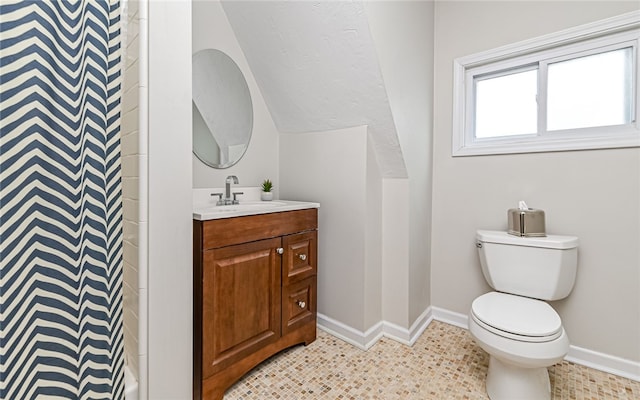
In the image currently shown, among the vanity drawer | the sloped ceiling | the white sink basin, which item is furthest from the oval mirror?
the vanity drawer

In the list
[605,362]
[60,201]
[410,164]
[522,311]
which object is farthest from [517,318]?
[60,201]

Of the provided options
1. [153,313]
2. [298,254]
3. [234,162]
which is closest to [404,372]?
[298,254]

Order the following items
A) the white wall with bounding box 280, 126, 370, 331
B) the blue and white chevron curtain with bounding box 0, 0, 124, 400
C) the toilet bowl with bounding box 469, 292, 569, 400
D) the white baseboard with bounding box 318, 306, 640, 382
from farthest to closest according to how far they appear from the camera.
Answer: the white wall with bounding box 280, 126, 370, 331 → the white baseboard with bounding box 318, 306, 640, 382 → the toilet bowl with bounding box 469, 292, 569, 400 → the blue and white chevron curtain with bounding box 0, 0, 124, 400

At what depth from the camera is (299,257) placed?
5.81 ft

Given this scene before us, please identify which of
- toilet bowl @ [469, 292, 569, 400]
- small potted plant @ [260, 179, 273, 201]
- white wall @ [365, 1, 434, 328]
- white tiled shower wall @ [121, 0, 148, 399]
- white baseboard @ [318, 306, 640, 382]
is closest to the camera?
white tiled shower wall @ [121, 0, 148, 399]

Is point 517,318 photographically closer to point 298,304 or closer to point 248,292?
point 298,304

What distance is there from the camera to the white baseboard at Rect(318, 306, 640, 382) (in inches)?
62.9

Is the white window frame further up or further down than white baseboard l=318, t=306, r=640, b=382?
further up

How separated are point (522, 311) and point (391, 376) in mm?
724

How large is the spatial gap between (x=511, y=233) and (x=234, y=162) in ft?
5.71

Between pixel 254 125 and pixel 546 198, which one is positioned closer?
pixel 546 198

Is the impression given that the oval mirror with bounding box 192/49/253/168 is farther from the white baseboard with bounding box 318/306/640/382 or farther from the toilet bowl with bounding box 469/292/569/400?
the toilet bowl with bounding box 469/292/569/400

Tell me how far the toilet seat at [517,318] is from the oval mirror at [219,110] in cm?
166

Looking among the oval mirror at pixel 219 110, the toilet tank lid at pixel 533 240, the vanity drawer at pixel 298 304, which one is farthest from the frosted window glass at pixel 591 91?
the oval mirror at pixel 219 110
